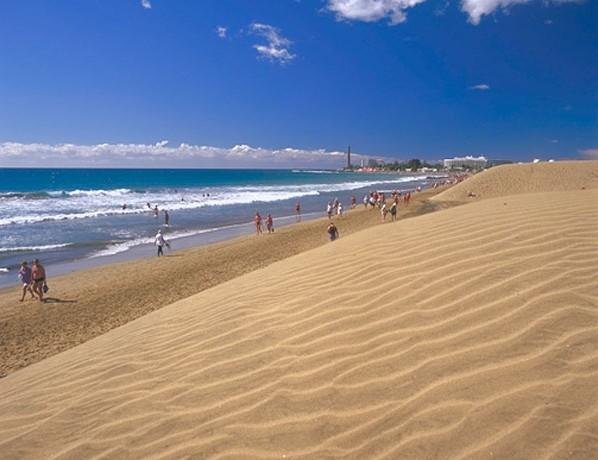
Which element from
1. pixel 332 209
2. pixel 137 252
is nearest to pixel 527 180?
pixel 332 209

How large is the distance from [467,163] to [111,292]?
19109 centimetres

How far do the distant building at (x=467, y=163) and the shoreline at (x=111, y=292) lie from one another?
169967 mm

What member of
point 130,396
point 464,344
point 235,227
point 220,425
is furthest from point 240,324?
point 235,227

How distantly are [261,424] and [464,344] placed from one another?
178cm

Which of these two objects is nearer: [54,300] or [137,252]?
[54,300]

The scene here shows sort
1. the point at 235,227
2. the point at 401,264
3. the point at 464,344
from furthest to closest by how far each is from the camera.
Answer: the point at 235,227 < the point at 401,264 < the point at 464,344

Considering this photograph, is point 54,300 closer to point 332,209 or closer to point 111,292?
point 111,292

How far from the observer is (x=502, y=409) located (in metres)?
2.86

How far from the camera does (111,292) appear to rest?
12.9 m

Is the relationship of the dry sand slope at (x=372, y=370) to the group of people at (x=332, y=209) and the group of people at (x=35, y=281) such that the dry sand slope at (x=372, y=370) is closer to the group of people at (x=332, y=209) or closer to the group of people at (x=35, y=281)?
the group of people at (x=35, y=281)

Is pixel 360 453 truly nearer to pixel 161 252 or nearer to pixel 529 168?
pixel 161 252

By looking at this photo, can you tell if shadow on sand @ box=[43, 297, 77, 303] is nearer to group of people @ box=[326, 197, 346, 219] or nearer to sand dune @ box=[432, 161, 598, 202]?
group of people @ box=[326, 197, 346, 219]

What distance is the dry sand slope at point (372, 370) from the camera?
113 inches

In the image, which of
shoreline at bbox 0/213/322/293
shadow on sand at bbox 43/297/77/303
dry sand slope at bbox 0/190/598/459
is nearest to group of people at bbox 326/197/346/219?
shoreline at bbox 0/213/322/293
